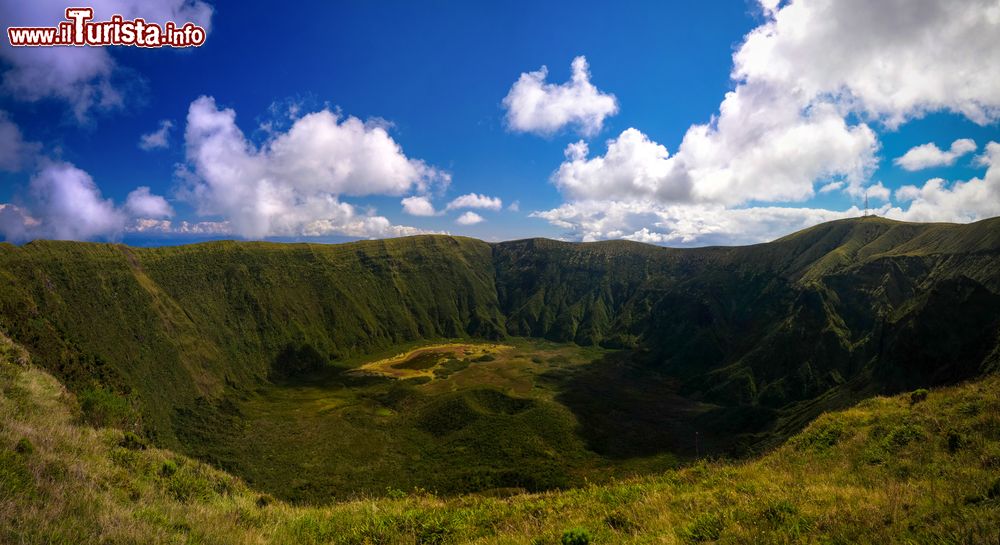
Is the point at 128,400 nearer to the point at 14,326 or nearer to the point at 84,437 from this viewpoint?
the point at 14,326

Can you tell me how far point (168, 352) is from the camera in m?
96.1

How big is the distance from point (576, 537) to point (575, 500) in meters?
4.91

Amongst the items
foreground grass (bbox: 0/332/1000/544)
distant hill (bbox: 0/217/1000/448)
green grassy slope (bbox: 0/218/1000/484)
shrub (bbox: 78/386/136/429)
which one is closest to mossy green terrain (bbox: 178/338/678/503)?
green grassy slope (bbox: 0/218/1000/484)

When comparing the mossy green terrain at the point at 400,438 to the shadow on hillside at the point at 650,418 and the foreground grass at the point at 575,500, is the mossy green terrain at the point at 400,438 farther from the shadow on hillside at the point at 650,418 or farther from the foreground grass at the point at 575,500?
the foreground grass at the point at 575,500

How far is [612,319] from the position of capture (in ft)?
655

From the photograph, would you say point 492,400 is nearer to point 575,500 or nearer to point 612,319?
point 575,500

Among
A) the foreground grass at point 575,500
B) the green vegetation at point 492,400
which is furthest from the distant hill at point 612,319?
the foreground grass at point 575,500

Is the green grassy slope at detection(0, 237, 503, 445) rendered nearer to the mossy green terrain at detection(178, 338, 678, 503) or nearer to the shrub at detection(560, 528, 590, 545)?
the mossy green terrain at detection(178, 338, 678, 503)

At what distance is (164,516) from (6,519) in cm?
266

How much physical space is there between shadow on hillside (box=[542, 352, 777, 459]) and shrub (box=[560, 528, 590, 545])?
204 feet

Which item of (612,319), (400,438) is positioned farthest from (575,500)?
(612,319)

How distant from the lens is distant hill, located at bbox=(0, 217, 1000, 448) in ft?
212

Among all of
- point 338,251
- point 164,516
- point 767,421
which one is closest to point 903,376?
point 767,421

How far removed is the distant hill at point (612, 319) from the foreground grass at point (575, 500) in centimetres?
4175
